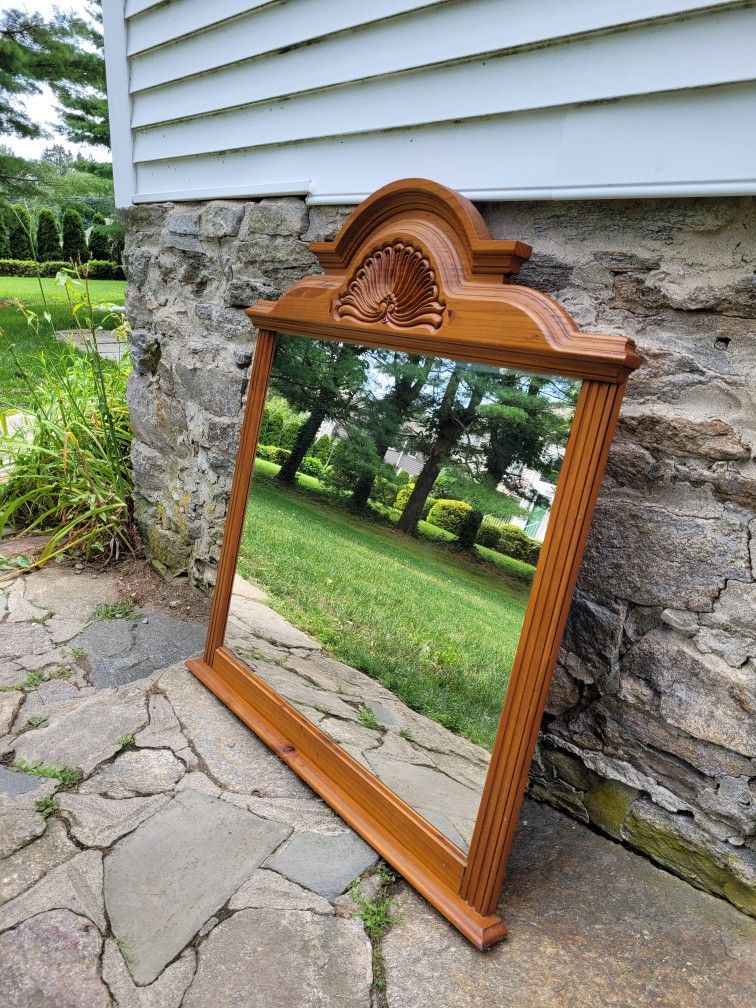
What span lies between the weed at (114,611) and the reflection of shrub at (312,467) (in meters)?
1.31

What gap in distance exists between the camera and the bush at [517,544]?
49.8 inches

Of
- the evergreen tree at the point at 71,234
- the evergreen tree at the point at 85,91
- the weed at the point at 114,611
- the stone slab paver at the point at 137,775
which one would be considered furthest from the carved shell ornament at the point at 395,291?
the evergreen tree at the point at 71,234

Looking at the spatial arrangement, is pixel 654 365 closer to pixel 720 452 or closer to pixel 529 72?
pixel 720 452

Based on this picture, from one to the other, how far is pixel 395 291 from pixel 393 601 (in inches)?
29.8

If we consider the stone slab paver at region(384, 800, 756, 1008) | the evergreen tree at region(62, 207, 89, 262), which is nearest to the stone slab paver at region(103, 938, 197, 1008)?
the stone slab paver at region(384, 800, 756, 1008)

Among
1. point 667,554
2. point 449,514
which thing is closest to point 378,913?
point 449,514

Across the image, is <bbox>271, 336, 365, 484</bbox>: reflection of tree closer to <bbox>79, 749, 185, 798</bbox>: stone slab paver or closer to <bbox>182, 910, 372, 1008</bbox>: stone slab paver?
<bbox>79, 749, 185, 798</bbox>: stone slab paver

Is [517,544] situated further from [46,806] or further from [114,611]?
[114,611]

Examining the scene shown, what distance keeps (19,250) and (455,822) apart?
577 inches

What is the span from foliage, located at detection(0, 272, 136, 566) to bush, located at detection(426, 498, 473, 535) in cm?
224

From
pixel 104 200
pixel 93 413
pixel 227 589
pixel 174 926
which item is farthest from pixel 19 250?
pixel 174 926

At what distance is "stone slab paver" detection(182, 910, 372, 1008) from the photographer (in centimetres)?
116

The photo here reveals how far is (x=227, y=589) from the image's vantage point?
217 cm

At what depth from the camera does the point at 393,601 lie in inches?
63.5
